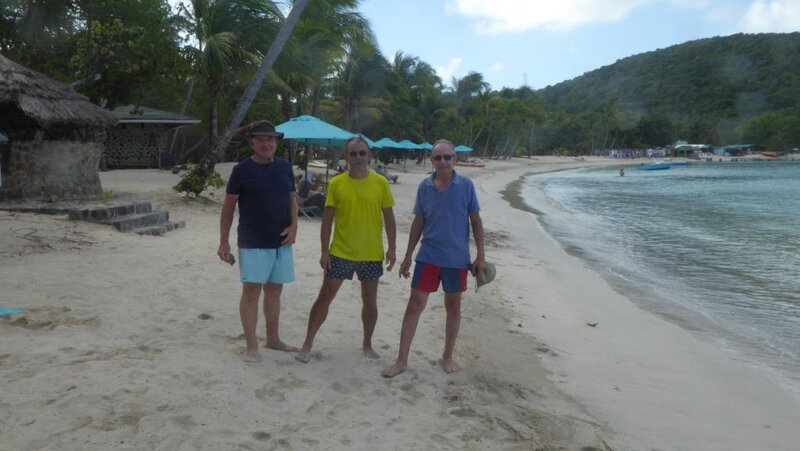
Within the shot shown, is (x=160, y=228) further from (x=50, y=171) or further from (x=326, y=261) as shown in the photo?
(x=326, y=261)

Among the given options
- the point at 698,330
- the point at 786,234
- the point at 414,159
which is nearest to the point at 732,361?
the point at 698,330

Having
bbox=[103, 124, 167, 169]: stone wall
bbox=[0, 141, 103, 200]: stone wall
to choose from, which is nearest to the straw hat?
bbox=[0, 141, 103, 200]: stone wall

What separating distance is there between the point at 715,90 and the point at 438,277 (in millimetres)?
117830

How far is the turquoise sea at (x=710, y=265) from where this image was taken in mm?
6184

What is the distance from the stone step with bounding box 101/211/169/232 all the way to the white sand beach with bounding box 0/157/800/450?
4.96 ft

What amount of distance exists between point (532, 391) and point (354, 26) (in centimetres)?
2414

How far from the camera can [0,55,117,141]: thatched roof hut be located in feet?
29.9

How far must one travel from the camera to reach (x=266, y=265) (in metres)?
3.72

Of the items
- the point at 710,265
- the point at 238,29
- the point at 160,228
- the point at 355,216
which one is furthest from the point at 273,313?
the point at 238,29

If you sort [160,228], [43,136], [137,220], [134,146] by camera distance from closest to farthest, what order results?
[137,220] < [160,228] < [43,136] < [134,146]

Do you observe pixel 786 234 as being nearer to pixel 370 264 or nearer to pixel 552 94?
pixel 370 264

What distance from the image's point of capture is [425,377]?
385cm

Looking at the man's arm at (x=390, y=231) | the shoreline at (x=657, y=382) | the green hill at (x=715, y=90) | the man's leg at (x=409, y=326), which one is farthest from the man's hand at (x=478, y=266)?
the green hill at (x=715, y=90)

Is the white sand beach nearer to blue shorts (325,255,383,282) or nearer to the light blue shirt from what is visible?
blue shorts (325,255,383,282)
